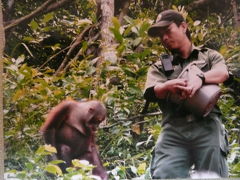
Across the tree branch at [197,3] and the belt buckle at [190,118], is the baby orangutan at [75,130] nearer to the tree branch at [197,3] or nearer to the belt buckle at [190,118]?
the belt buckle at [190,118]

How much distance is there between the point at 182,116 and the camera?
210cm

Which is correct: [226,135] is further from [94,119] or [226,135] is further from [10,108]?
[10,108]

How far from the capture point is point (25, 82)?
2.17m

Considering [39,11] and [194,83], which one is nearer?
[194,83]

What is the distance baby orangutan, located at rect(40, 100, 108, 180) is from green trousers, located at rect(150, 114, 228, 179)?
0.79ft

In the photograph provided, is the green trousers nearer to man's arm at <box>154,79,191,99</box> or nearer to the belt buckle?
the belt buckle

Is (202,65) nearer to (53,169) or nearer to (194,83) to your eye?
(194,83)

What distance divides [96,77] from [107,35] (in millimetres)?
181

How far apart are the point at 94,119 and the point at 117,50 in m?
0.30

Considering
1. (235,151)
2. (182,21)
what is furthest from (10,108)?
(235,151)

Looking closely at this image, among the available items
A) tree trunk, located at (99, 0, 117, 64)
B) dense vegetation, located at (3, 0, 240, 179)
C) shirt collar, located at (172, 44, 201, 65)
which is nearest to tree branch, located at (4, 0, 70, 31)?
dense vegetation, located at (3, 0, 240, 179)

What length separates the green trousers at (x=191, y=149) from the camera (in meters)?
2.08

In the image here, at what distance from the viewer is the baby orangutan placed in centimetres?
211

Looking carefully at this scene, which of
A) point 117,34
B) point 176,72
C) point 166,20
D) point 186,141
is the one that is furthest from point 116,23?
point 186,141
